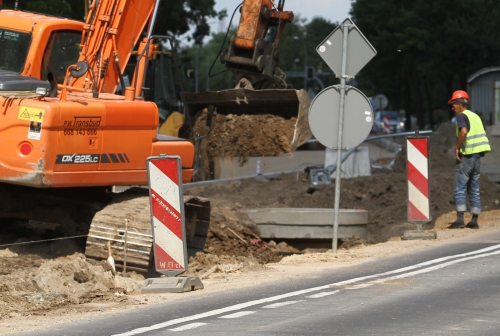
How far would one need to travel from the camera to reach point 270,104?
565 inches

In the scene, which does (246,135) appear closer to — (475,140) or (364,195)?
(475,140)

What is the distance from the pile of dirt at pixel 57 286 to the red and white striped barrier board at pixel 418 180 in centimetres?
443

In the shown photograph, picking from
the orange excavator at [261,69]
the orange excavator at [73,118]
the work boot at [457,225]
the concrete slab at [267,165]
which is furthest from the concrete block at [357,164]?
the orange excavator at [73,118]

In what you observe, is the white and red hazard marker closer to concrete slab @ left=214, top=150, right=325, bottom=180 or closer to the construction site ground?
concrete slab @ left=214, top=150, right=325, bottom=180

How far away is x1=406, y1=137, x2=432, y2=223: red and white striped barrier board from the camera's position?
44.0 feet

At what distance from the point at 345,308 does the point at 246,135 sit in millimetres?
6885

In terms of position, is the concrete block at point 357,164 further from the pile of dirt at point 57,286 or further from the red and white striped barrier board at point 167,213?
the red and white striped barrier board at point 167,213

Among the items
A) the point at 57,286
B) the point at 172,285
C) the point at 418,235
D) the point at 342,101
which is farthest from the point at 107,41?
the point at 418,235

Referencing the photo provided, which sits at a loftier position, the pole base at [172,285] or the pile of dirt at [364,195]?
the pile of dirt at [364,195]

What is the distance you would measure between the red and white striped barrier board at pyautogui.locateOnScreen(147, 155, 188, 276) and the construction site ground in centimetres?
41

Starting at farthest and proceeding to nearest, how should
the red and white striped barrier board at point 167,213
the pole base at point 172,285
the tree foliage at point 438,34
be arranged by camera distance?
the tree foliage at point 438,34, the red and white striped barrier board at point 167,213, the pole base at point 172,285

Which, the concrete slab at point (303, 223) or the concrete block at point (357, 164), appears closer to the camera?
the concrete slab at point (303, 223)

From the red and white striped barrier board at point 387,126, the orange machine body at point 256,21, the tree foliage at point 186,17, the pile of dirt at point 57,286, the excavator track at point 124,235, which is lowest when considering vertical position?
the pile of dirt at point 57,286

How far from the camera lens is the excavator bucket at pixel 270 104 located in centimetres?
1404
